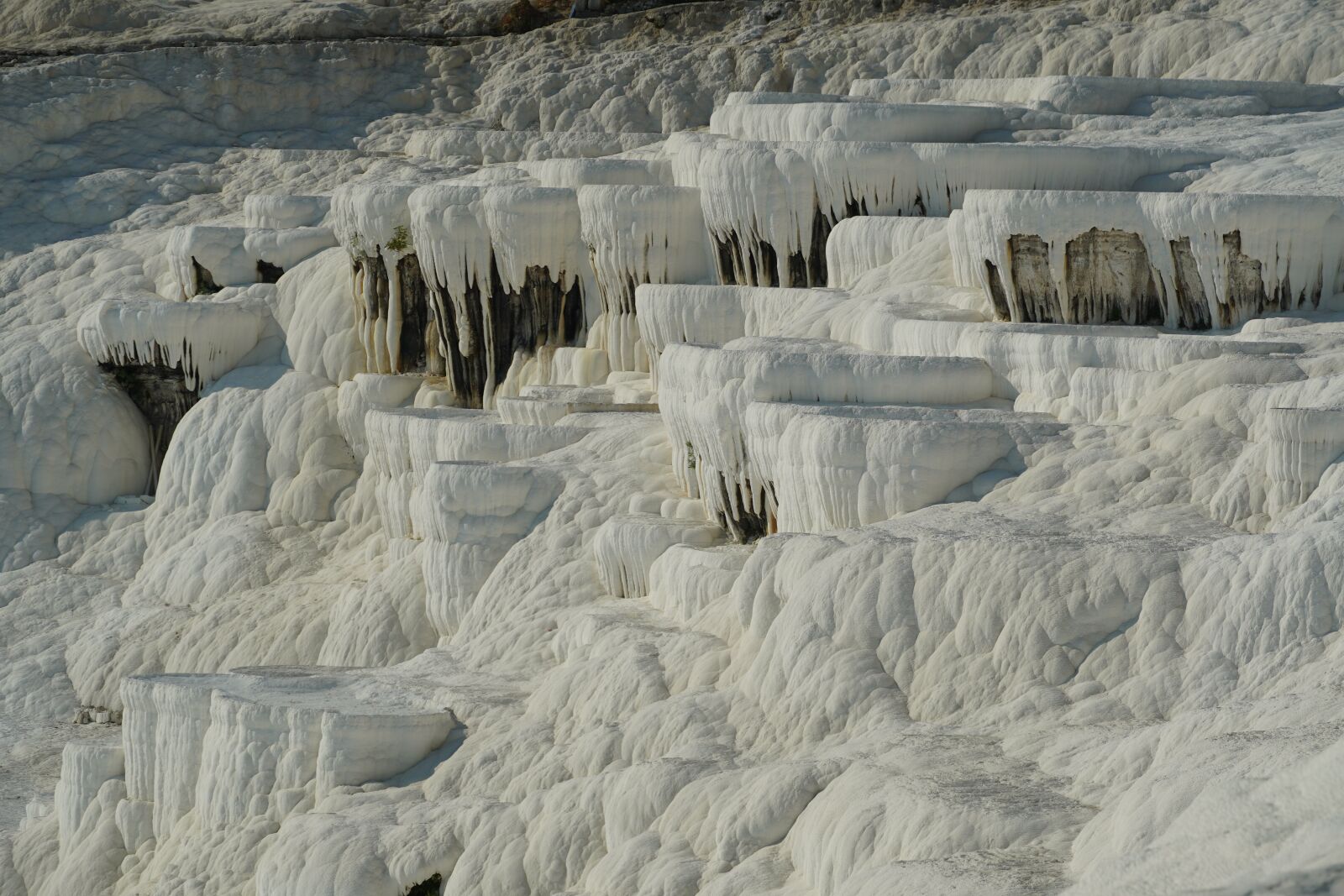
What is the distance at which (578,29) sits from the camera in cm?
3067

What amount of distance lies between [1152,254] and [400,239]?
8.95 m

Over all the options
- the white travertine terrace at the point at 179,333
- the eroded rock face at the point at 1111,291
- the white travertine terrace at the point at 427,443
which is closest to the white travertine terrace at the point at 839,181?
the eroded rock face at the point at 1111,291

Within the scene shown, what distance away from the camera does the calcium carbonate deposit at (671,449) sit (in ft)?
35.9

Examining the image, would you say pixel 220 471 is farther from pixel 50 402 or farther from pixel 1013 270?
pixel 1013 270

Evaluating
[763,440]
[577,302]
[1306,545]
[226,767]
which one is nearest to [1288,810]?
[1306,545]

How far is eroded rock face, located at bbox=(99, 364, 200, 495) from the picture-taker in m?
24.4

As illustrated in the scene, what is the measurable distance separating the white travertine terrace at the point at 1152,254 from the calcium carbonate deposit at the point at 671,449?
39 mm

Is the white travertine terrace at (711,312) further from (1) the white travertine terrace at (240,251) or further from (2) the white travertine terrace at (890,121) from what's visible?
(1) the white travertine terrace at (240,251)

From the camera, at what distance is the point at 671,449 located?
1781 cm

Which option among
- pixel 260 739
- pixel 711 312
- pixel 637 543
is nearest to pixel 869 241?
pixel 711 312

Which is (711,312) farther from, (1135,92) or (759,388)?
(1135,92)

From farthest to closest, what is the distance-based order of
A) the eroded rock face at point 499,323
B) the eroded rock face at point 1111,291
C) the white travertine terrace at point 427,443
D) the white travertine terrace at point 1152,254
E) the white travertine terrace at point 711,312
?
the eroded rock face at point 499,323
the white travertine terrace at point 711,312
the white travertine terrace at point 427,443
the eroded rock face at point 1111,291
the white travertine terrace at point 1152,254

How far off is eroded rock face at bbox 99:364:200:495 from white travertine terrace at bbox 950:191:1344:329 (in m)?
10.3

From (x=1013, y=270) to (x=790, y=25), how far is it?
13.3 m
